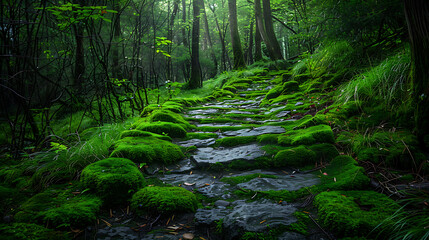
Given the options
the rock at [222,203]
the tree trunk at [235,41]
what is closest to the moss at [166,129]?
the rock at [222,203]

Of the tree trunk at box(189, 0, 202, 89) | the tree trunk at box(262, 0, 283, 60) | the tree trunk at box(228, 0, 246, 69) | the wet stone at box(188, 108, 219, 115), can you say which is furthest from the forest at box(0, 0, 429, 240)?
the tree trunk at box(228, 0, 246, 69)

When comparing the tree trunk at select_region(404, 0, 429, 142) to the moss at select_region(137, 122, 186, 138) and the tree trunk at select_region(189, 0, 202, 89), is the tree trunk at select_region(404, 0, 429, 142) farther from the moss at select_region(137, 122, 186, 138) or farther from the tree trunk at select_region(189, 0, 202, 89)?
the tree trunk at select_region(189, 0, 202, 89)

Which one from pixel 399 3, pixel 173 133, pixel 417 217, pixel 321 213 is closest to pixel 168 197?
pixel 321 213

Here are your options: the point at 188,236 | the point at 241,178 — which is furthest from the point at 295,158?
the point at 188,236

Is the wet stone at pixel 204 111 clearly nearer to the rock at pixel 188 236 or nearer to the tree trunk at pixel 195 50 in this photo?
the rock at pixel 188 236

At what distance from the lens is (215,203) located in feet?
6.07

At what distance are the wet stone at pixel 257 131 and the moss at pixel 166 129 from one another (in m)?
0.76

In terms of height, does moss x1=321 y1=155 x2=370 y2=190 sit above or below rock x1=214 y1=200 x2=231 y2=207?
above

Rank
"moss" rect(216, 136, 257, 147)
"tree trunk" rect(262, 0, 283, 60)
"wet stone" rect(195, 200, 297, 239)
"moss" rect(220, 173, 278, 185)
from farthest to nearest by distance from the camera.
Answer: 1. "tree trunk" rect(262, 0, 283, 60)
2. "moss" rect(216, 136, 257, 147)
3. "moss" rect(220, 173, 278, 185)
4. "wet stone" rect(195, 200, 297, 239)

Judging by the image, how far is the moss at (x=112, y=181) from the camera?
183 centimetres

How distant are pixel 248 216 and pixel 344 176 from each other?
3.34 feet

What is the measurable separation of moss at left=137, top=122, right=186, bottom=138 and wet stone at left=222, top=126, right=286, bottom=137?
760mm

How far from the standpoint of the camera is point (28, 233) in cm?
130

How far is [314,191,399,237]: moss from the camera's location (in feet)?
4.25
